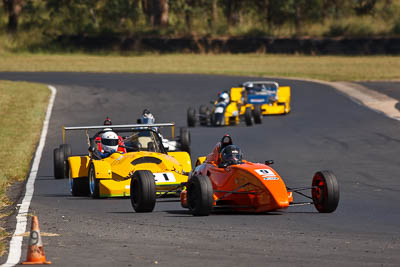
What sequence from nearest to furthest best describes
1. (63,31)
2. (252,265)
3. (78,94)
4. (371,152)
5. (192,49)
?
(252,265) → (371,152) → (78,94) → (192,49) → (63,31)

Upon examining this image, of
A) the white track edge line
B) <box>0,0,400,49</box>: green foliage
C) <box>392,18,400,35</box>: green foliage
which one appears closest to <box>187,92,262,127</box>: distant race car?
the white track edge line

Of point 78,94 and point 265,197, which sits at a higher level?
point 265,197

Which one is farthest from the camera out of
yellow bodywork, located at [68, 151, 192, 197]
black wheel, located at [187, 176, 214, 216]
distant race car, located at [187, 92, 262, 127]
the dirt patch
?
the dirt patch

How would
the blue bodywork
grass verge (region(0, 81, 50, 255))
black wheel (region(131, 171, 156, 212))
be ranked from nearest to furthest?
black wheel (region(131, 171, 156, 212)) < grass verge (region(0, 81, 50, 255)) < the blue bodywork

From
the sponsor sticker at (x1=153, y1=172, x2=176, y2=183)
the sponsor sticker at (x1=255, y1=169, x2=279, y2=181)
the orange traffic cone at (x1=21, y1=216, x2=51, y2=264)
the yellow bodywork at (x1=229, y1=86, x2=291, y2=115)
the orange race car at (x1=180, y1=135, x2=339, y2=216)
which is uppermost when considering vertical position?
the orange traffic cone at (x1=21, y1=216, x2=51, y2=264)

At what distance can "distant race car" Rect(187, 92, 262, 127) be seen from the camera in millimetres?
31469

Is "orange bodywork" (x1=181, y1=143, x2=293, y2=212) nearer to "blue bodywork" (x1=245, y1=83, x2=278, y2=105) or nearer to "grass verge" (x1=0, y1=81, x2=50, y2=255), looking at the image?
"grass verge" (x1=0, y1=81, x2=50, y2=255)

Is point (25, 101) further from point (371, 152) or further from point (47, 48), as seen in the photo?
point (47, 48)

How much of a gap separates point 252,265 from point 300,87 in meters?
36.7

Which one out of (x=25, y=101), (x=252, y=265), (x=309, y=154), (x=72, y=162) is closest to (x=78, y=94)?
(x=25, y=101)

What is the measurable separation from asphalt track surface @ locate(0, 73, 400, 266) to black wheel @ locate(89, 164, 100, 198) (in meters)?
0.23

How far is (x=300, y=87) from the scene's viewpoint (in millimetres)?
45625

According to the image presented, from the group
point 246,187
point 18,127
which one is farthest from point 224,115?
point 246,187

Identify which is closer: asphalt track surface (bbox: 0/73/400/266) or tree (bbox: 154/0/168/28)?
asphalt track surface (bbox: 0/73/400/266)
